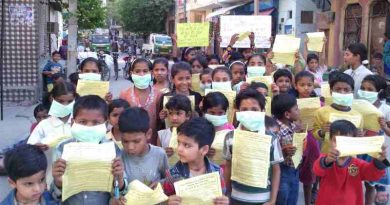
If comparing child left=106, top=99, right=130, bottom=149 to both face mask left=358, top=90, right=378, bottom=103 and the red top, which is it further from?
face mask left=358, top=90, right=378, bottom=103

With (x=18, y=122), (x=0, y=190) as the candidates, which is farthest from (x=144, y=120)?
(x=18, y=122)

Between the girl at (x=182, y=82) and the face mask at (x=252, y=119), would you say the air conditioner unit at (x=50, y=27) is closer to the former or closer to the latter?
the girl at (x=182, y=82)

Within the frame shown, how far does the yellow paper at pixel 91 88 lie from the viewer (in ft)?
14.7

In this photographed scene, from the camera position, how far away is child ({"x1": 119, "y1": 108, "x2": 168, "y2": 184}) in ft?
9.97

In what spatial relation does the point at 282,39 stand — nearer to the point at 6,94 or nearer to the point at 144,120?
the point at 144,120

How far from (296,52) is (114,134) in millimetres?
3179

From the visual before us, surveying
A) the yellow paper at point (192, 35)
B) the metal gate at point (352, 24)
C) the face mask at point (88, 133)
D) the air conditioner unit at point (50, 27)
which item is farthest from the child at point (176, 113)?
the metal gate at point (352, 24)

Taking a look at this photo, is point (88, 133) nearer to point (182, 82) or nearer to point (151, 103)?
point (151, 103)

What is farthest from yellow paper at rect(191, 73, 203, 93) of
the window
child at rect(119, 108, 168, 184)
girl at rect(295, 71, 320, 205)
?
the window

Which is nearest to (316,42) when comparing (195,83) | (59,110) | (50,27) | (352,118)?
(195,83)

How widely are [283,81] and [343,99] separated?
107cm

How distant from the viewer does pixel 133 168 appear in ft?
10.1

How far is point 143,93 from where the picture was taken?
4680 millimetres

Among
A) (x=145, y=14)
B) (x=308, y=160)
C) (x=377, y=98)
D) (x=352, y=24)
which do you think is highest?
(x=145, y=14)
